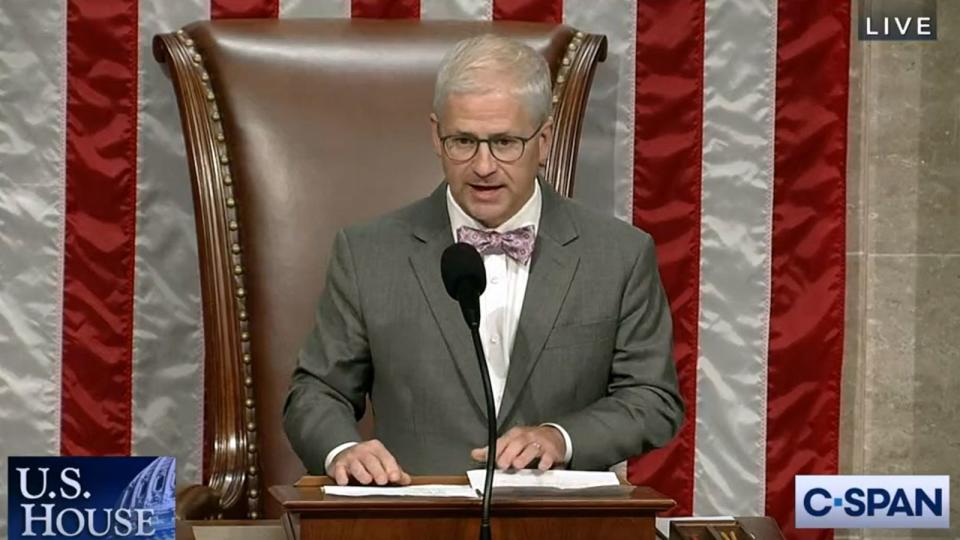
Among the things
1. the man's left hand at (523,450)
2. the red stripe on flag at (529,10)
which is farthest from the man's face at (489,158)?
the red stripe on flag at (529,10)

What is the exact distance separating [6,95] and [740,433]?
63.0 inches

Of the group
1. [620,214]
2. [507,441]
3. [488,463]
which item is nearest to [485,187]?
[507,441]

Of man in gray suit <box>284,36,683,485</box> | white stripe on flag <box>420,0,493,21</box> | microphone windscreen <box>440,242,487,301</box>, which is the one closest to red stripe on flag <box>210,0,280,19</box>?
white stripe on flag <box>420,0,493,21</box>

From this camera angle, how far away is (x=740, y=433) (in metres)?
3.37

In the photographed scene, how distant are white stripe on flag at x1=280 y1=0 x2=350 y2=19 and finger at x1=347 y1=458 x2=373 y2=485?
1.43m

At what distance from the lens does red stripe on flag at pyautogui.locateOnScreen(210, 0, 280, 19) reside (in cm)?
323

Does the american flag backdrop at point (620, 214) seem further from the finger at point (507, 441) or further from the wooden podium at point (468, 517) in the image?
the wooden podium at point (468, 517)

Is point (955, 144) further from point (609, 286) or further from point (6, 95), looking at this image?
point (6, 95)

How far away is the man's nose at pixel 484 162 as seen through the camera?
2451mm

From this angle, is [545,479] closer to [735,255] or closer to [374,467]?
[374,467]

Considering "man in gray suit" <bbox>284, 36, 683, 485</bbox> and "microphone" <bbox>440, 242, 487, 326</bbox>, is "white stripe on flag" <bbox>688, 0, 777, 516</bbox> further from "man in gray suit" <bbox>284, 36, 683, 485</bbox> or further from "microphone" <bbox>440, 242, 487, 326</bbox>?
"microphone" <bbox>440, 242, 487, 326</bbox>

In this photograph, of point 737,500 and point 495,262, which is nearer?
point 495,262

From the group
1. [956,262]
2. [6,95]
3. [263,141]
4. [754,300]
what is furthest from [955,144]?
[6,95]

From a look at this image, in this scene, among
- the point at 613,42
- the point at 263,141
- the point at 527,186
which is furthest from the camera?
the point at 613,42
